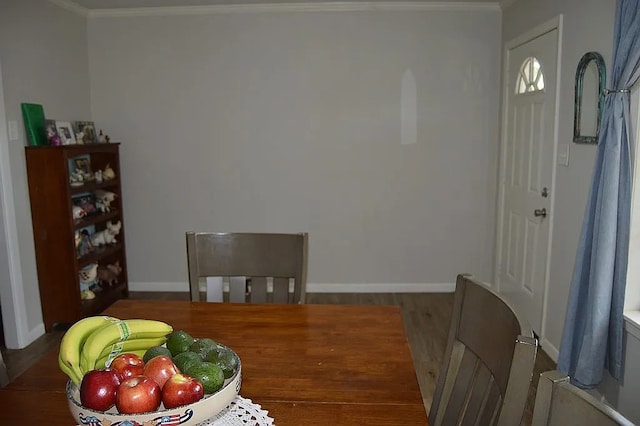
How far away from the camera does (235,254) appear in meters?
→ 2.01

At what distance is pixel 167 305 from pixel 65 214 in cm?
204

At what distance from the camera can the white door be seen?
3.20 m

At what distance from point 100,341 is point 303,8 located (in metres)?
3.57

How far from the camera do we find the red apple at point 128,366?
0.97 metres

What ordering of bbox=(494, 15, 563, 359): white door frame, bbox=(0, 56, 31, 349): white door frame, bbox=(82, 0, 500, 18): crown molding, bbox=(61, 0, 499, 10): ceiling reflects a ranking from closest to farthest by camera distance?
bbox=(494, 15, 563, 359): white door frame < bbox=(0, 56, 31, 349): white door frame < bbox=(61, 0, 499, 10): ceiling < bbox=(82, 0, 500, 18): crown molding

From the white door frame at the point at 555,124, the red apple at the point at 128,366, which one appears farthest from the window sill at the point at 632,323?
the red apple at the point at 128,366

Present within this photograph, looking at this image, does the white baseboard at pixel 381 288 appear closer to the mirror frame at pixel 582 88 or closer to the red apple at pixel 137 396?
the mirror frame at pixel 582 88

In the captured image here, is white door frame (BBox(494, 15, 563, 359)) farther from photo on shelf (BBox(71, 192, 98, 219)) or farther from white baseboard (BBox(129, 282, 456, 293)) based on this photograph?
photo on shelf (BBox(71, 192, 98, 219))

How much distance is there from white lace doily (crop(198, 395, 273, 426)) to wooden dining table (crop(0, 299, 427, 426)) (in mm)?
25

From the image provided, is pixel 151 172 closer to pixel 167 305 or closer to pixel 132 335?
pixel 167 305

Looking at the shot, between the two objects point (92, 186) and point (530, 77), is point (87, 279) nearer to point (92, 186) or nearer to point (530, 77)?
point (92, 186)

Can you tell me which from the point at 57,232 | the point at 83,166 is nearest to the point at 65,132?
the point at 83,166

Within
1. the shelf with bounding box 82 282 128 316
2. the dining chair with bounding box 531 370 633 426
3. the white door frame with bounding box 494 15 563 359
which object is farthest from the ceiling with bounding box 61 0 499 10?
the dining chair with bounding box 531 370 633 426

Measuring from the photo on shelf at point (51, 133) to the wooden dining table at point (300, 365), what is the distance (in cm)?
221
